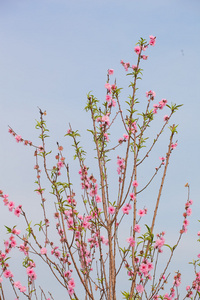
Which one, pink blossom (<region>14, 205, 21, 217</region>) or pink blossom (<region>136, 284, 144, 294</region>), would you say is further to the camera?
pink blossom (<region>14, 205, 21, 217</region>)

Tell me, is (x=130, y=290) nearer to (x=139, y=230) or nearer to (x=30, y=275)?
(x=139, y=230)

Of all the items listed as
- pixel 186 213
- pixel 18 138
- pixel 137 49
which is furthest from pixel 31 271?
pixel 137 49

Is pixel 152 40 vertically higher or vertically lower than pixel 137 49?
higher

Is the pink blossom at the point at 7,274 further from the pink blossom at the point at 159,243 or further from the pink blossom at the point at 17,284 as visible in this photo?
the pink blossom at the point at 159,243

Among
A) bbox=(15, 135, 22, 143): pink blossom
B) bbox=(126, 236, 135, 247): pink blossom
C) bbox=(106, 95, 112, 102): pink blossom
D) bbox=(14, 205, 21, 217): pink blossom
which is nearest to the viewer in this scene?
bbox=(126, 236, 135, 247): pink blossom

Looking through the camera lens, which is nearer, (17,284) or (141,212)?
(141,212)

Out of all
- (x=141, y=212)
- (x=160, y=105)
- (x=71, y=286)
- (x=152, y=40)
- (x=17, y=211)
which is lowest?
(x=71, y=286)

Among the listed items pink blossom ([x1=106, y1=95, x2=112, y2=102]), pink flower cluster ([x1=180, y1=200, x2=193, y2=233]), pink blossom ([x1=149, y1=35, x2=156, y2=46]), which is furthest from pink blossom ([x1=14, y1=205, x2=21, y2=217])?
pink blossom ([x1=149, y1=35, x2=156, y2=46])

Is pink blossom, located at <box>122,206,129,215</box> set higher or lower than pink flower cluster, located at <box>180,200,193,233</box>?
lower

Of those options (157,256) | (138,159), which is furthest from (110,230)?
(138,159)

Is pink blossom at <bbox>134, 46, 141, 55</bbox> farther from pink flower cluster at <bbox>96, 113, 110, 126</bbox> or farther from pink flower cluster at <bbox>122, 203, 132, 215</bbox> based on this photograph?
pink flower cluster at <bbox>122, 203, 132, 215</bbox>

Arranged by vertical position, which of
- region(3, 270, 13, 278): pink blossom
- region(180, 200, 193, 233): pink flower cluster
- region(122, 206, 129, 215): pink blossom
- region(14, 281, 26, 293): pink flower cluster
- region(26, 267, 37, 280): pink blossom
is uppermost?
region(180, 200, 193, 233): pink flower cluster

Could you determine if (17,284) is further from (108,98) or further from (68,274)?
(108,98)

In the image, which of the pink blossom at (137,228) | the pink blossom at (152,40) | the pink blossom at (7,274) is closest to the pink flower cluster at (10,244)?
the pink blossom at (7,274)
